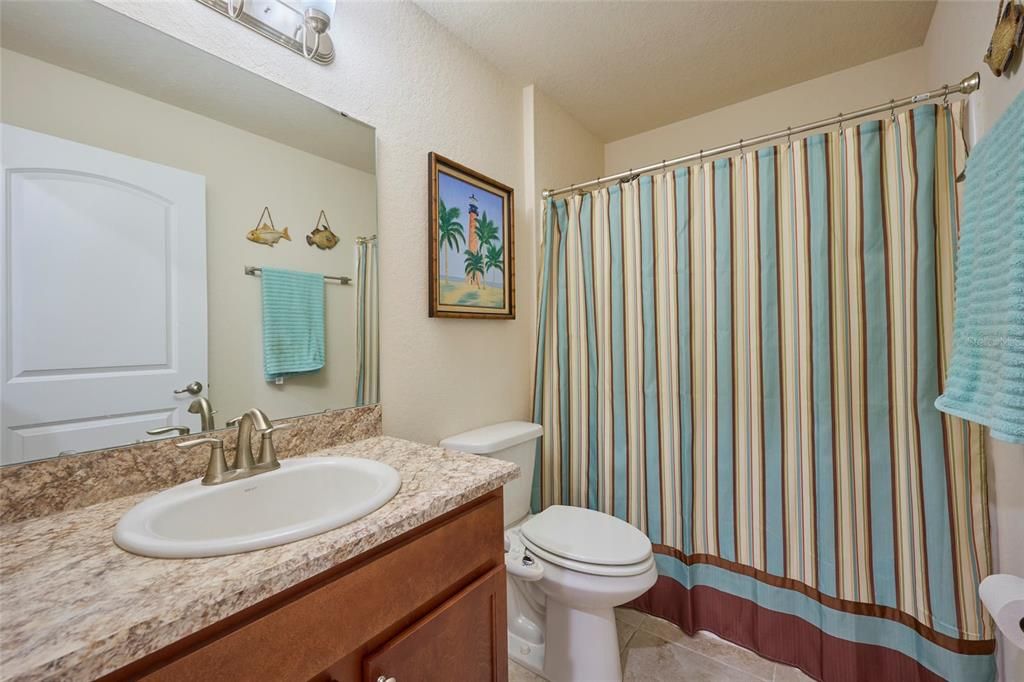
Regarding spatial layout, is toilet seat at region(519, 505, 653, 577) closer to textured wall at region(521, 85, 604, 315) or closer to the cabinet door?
the cabinet door

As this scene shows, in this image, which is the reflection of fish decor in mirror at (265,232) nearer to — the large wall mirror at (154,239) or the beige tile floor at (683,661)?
the large wall mirror at (154,239)

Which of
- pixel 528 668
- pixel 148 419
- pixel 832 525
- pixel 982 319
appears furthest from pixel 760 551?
pixel 148 419

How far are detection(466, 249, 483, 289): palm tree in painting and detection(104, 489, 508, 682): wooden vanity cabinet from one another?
3.05ft

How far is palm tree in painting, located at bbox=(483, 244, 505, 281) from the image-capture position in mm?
1730

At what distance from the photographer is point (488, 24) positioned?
1570 millimetres

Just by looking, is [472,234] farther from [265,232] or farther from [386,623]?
[386,623]

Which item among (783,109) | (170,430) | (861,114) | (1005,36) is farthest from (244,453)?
(783,109)

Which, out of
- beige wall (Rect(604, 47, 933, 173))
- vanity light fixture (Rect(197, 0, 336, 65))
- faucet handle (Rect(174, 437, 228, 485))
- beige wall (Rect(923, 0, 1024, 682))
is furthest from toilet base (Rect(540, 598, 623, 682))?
beige wall (Rect(604, 47, 933, 173))

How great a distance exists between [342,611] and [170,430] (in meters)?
0.60

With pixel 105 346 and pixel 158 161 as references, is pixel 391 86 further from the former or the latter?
pixel 105 346

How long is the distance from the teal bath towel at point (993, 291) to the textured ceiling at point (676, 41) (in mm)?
988

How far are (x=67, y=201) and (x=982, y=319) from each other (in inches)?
71.7

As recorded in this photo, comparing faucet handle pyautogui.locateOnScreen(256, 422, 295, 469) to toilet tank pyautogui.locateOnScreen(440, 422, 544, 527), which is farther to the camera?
toilet tank pyautogui.locateOnScreen(440, 422, 544, 527)

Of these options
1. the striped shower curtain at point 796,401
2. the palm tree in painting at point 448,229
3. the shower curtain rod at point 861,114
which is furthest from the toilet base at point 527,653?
the shower curtain rod at point 861,114
